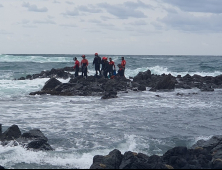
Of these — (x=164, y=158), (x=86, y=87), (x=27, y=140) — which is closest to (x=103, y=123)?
(x=27, y=140)

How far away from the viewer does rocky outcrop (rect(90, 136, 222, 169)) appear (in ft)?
23.9

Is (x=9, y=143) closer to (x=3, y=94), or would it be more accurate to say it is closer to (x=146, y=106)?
(x=146, y=106)

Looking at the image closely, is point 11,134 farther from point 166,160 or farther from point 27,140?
point 166,160

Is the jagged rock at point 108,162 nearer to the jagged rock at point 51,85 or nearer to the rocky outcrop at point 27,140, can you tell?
the rocky outcrop at point 27,140

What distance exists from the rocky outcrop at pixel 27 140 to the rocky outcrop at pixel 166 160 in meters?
2.09

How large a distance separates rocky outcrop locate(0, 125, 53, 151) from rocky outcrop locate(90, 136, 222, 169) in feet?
6.87

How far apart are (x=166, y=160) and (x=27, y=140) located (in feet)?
12.0

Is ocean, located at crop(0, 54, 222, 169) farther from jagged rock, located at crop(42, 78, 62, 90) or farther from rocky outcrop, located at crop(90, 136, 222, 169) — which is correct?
jagged rock, located at crop(42, 78, 62, 90)

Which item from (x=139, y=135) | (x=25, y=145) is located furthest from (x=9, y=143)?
(x=139, y=135)

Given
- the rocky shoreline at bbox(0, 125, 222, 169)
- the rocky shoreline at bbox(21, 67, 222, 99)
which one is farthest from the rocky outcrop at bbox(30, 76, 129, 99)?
the rocky shoreline at bbox(0, 125, 222, 169)

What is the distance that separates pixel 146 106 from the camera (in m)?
16.9

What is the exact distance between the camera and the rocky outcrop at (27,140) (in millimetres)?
9344

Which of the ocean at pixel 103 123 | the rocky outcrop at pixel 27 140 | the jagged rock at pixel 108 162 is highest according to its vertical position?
the jagged rock at pixel 108 162

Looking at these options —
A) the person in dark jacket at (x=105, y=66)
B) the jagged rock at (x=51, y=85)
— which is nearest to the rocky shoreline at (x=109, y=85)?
the jagged rock at (x=51, y=85)
